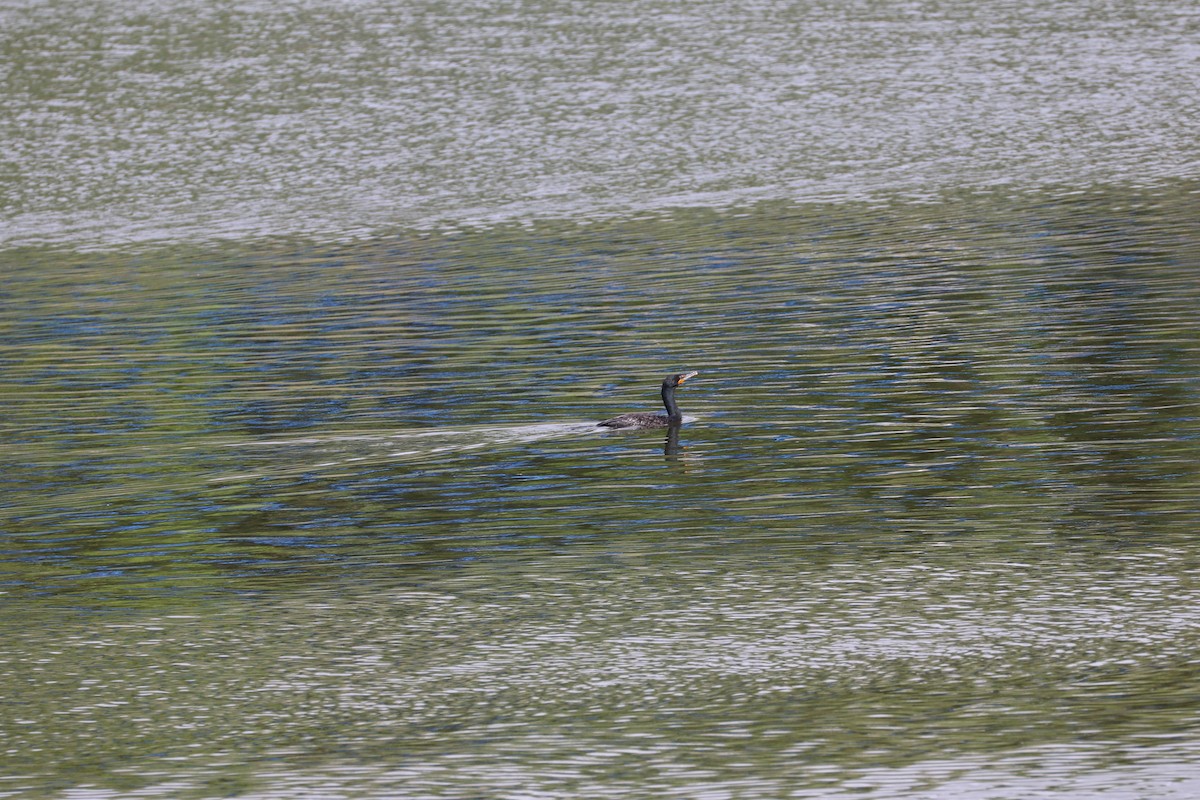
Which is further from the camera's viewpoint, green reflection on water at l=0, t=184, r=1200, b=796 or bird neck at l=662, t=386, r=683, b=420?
bird neck at l=662, t=386, r=683, b=420

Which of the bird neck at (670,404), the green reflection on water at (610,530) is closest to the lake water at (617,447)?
the green reflection on water at (610,530)

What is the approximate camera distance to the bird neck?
1530 cm

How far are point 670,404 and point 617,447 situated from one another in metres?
0.75

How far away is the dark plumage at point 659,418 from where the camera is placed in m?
15.0

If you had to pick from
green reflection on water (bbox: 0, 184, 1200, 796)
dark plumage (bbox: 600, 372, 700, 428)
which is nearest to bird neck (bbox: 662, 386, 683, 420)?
dark plumage (bbox: 600, 372, 700, 428)

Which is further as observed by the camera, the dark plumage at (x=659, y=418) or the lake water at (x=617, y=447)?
the dark plumage at (x=659, y=418)

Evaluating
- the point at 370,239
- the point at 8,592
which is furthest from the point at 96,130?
the point at 8,592

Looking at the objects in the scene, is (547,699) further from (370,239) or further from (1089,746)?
(370,239)

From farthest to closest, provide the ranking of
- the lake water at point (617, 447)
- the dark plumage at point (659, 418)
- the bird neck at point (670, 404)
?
the bird neck at point (670, 404), the dark plumage at point (659, 418), the lake water at point (617, 447)

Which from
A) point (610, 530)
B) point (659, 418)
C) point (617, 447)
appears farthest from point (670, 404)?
point (610, 530)

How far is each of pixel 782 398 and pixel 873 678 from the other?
7080 millimetres

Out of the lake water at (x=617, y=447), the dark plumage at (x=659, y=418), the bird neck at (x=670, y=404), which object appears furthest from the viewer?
the bird neck at (x=670, y=404)

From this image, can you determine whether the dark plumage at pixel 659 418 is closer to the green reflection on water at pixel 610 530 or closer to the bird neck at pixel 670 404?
the bird neck at pixel 670 404

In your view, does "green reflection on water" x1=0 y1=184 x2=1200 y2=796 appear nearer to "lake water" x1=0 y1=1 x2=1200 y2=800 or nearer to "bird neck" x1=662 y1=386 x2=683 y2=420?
"lake water" x1=0 y1=1 x2=1200 y2=800
